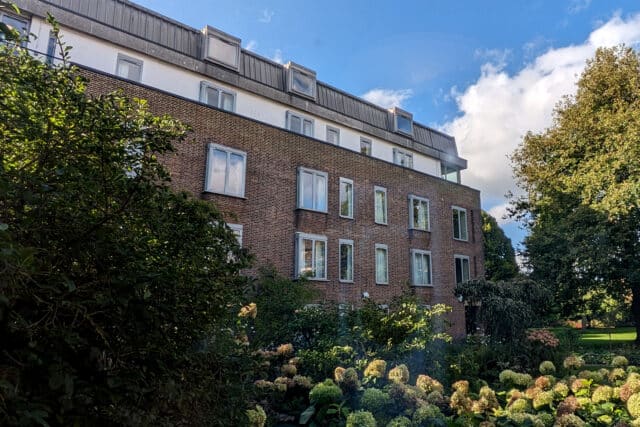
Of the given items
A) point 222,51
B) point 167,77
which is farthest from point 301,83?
point 167,77

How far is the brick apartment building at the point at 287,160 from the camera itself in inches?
523

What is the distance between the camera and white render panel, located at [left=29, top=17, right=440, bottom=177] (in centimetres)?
1294

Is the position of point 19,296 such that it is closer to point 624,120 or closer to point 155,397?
point 155,397

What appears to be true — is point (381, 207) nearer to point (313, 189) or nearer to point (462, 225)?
point (313, 189)

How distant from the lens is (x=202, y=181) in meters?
13.2

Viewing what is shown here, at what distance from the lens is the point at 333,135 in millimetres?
19562

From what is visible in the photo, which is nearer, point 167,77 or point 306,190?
point 167,77

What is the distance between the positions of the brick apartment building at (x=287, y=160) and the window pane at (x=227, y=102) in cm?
5

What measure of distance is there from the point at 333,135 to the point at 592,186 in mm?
11726

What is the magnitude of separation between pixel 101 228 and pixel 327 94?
1852cm

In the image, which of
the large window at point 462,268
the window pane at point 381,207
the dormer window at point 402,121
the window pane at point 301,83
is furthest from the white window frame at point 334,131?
the large window at point 462,268

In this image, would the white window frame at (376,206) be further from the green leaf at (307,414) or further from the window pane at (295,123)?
the green leaf at (307,414)

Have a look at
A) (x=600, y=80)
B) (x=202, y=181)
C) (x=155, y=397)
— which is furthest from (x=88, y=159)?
(x=600, y=80)

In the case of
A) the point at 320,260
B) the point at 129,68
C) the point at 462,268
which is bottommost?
the point at 320,260
